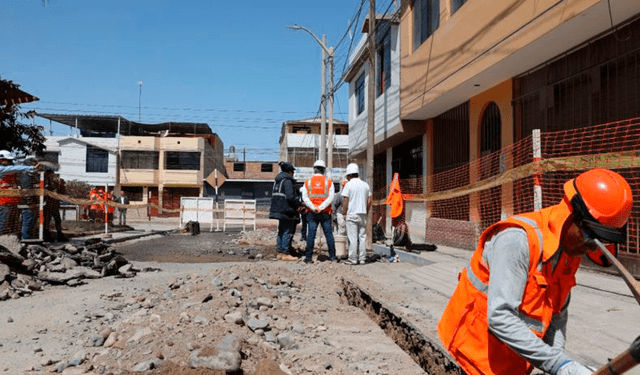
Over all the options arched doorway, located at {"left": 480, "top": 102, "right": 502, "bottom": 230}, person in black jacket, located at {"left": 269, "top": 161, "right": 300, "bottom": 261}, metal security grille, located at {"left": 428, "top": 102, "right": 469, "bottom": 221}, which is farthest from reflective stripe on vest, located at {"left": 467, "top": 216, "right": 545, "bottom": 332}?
metal security grille, located at {"left": 428, "top": 102, "right": 469, "bottom": 221}

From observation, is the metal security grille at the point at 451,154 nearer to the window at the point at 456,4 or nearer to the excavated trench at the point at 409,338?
the window at the point at 456,4

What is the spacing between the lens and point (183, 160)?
4872cm

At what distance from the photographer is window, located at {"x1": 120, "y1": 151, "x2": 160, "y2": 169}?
158 ft

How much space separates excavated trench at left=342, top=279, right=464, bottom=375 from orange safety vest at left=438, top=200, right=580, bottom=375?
0.29 m

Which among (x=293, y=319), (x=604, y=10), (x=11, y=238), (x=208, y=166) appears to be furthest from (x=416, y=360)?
(x=208, y=166)

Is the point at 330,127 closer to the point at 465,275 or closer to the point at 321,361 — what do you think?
the point at 321,361

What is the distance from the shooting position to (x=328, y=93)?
22.7m

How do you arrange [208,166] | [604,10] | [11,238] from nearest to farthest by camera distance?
[604,10], [11,238], [208,166]

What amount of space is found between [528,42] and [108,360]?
7.54 metres

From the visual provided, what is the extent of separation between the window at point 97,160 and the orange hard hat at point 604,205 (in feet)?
164

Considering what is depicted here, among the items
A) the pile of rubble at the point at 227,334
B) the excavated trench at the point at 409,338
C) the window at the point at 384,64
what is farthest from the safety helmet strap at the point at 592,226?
the window at the point at 384,64

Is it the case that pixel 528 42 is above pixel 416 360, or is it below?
above

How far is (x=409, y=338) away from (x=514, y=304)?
2.88 metres

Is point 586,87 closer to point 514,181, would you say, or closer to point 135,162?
point 514,181
